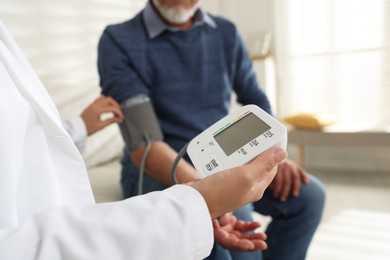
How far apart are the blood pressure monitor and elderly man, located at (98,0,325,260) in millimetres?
366

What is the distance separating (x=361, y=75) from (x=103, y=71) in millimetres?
1966

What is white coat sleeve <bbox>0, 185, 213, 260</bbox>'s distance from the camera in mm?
354

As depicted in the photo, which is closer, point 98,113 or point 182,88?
point 98,113

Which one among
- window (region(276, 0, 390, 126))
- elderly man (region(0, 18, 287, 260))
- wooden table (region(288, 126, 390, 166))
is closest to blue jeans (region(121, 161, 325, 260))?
elderly man (region(0, 18, 287, 260))

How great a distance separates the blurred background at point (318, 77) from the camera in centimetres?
140

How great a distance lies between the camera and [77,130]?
834mm

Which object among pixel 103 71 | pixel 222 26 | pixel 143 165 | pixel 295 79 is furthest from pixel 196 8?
pixel 295 79

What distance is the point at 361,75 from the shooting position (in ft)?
7.80

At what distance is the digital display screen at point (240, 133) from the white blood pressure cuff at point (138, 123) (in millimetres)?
397

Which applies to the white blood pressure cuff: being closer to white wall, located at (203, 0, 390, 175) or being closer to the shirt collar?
the shirt collar

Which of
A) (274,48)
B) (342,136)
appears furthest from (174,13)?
(274,48)

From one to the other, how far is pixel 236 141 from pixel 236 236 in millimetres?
291

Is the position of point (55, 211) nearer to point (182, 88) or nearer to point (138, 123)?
point (138, 123)

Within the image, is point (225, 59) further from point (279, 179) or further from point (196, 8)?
point (279, 179)
